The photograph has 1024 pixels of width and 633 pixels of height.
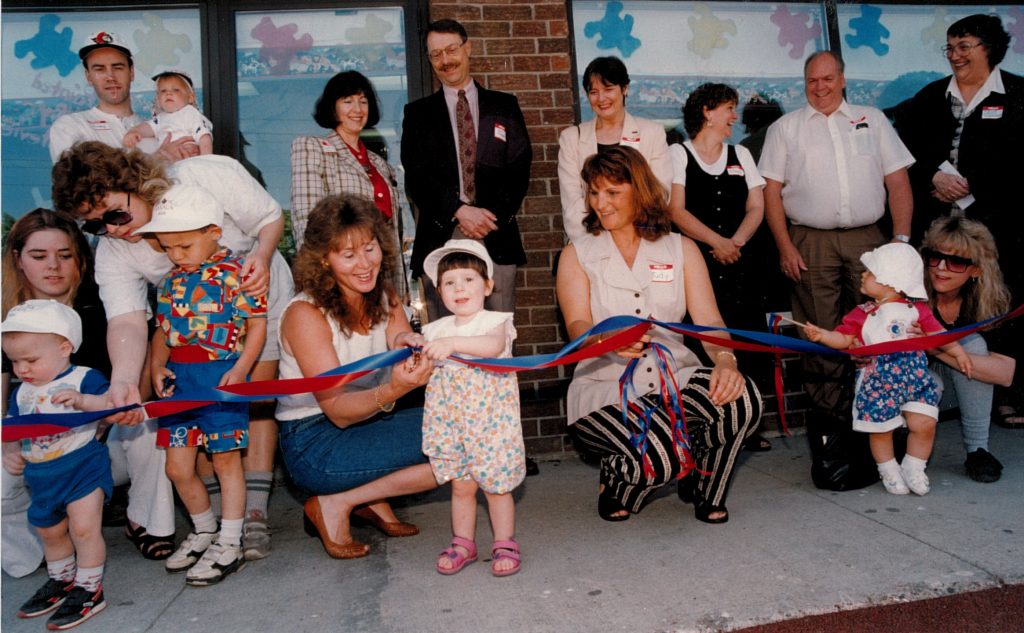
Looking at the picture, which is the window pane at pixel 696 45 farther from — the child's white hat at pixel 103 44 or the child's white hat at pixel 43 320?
the child's white hat at pixel 43 320

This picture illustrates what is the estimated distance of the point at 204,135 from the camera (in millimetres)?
4469

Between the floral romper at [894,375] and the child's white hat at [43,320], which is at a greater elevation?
the child's white hat at [43,320]

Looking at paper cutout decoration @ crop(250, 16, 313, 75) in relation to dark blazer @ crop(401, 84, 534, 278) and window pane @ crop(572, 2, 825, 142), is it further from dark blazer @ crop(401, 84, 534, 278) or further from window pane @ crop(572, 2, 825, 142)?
window pane @ crop(572, 2, 825, 142)

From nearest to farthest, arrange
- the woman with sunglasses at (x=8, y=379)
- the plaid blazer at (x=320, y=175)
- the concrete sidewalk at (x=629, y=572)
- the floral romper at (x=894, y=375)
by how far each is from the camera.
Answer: the concrete sidewalk at (x=629, y=572)
the woman with sunglasses at (x=8, y=379)
the floral romper at (x=894, y=375)
the plaid blazer at (x=320, y=175)

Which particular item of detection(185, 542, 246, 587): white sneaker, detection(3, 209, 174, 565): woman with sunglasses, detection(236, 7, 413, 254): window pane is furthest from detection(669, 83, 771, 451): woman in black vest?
detection(3, 209, 174, 565): woman with sunglasses

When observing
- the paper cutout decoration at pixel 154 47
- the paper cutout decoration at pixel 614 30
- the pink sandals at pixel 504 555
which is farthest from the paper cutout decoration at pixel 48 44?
the pink sandals at pixel 504 555

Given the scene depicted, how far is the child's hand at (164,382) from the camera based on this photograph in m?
3.33

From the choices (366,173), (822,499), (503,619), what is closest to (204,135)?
(366,173)

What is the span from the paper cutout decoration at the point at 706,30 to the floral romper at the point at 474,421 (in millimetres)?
3424

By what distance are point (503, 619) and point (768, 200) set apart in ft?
11.0

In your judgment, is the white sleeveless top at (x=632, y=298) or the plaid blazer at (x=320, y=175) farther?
the plaid blazer at (x=320, y=175)

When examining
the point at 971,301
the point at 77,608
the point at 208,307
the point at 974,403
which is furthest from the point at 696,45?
the point at 77,608

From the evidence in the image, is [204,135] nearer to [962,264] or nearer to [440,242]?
[440,242]

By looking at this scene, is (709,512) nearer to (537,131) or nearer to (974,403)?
(974,403)
